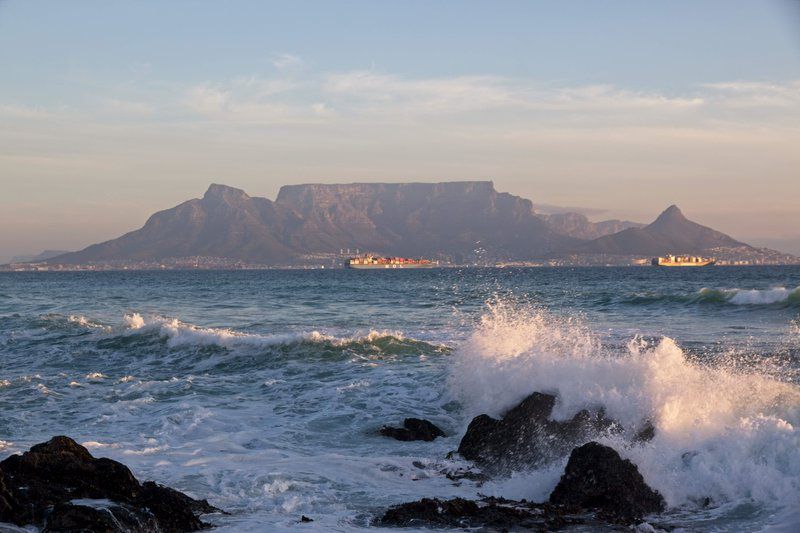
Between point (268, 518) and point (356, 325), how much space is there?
2254cm

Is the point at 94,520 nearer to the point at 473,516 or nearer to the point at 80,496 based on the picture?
the point at 80,496

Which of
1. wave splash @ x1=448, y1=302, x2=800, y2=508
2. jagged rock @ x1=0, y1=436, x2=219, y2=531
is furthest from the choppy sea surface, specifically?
jagged rock @ x1=0, y1=436, x2=219, y2=531

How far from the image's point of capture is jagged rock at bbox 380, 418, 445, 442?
12.3 meters

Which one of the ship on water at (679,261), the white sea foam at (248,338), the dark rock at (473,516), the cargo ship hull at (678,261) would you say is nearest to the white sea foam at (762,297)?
the white sea foam at (248,338)

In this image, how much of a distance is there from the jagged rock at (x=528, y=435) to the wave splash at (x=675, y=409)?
8.1 inches

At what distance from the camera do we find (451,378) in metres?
15.8

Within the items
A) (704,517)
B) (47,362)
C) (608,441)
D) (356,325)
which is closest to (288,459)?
(608,441)

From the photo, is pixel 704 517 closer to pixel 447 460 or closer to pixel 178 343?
pixel 447 460

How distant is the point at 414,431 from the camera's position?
12422 mm

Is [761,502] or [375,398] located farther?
[375,398]

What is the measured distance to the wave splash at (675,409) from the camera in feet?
28.8

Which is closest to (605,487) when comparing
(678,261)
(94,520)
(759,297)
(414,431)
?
(414,431)

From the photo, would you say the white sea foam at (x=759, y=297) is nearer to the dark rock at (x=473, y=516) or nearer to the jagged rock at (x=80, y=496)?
the dark rock at (x=473, y=516)

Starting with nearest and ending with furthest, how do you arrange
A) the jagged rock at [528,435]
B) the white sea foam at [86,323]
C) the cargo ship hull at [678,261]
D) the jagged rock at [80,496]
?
the jagged rock at [80,496] < the jagged rock at [528,435] < the white sea foam at [86,323] < the cargo ship hull at [678,261]
